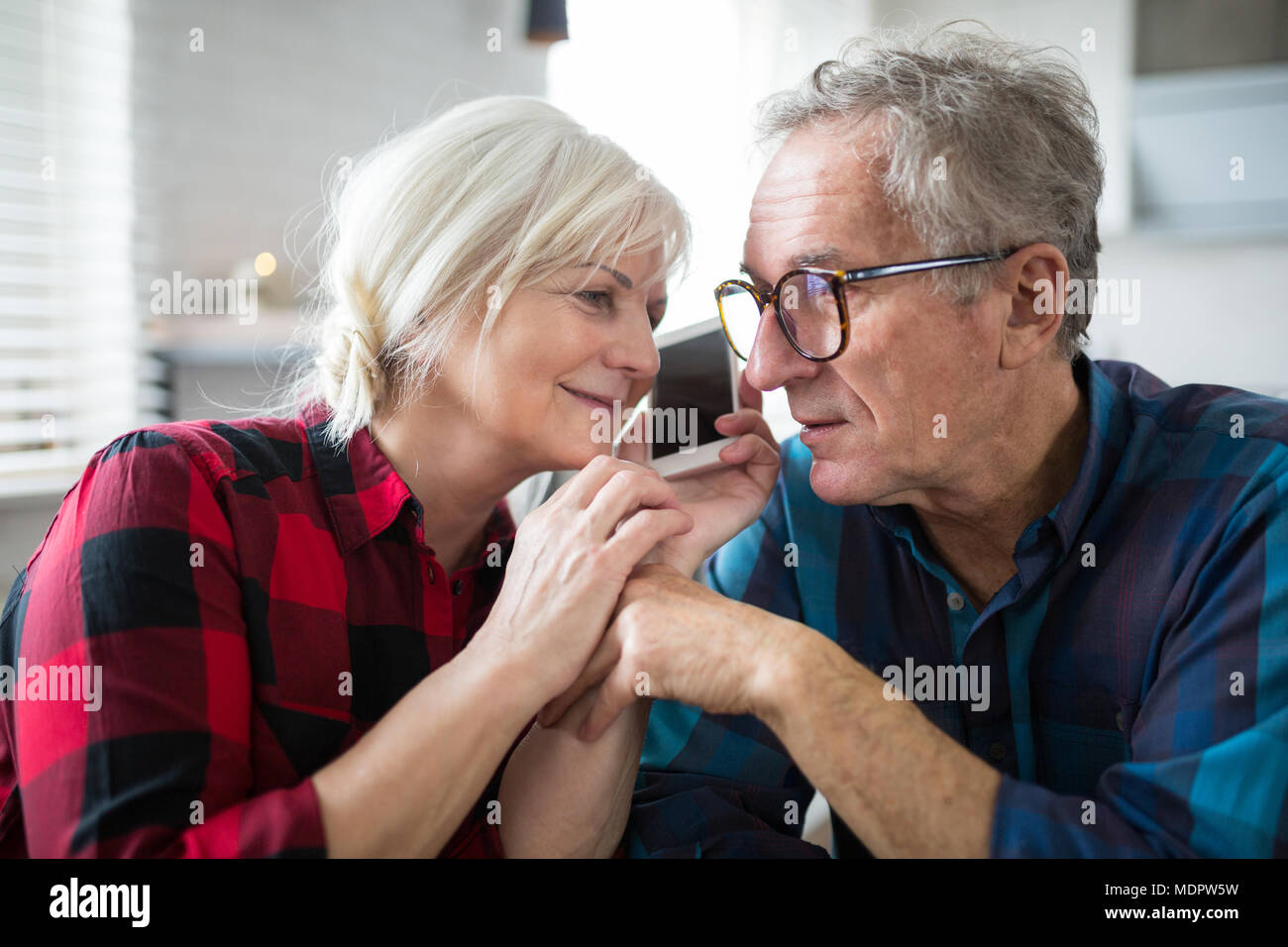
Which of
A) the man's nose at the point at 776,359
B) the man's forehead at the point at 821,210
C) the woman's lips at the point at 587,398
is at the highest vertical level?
the man's forehead at the point at 821,210

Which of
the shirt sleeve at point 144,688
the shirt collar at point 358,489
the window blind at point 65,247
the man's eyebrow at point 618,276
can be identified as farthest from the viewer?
the window blind at point 65,247

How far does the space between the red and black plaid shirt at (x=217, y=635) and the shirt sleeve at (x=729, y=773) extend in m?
0.20

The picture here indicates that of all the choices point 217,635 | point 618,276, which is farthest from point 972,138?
point 217,635

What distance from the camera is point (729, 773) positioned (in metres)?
1.20

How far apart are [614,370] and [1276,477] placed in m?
0.71

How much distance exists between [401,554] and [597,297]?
38 centimetres

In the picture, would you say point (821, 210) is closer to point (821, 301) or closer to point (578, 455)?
point (821, 301)

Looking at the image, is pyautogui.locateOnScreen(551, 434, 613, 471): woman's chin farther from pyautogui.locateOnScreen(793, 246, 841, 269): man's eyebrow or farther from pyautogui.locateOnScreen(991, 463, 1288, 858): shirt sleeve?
pyautogui.locateOnScreen(991, 463, 1288, 858): shirt sleeve

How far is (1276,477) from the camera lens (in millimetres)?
988

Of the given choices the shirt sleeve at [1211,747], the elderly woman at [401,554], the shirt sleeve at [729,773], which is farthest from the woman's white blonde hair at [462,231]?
the shirt sleeve at [1211,747]

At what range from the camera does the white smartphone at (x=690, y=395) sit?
52.5 inches

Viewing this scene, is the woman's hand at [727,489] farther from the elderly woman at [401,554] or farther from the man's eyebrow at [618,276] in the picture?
the man's eyebrow at [618,276]
